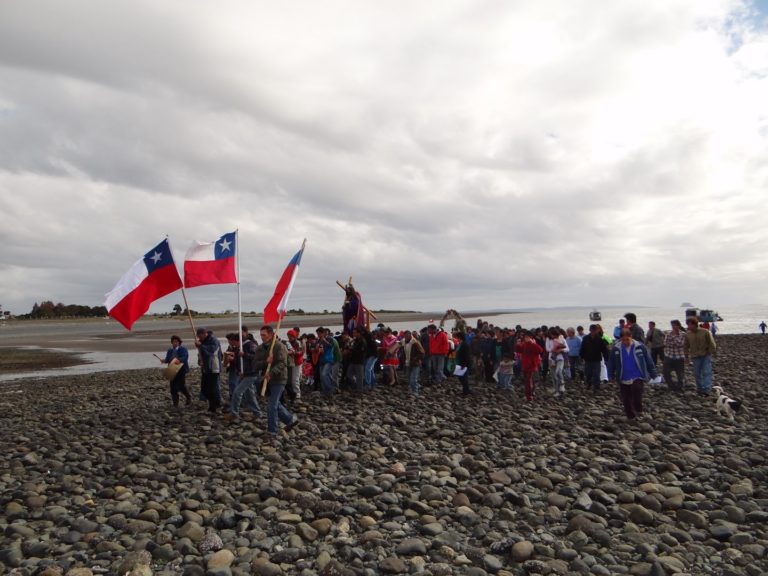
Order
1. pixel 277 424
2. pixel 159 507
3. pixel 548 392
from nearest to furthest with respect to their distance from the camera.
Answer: pixel 159 507, pixel 277 424, pixel 548 392

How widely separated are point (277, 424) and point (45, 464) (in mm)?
4489

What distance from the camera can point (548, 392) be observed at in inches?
686

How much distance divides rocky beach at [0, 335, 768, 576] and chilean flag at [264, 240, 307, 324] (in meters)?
2.76

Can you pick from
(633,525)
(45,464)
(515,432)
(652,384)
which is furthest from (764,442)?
(45,464)

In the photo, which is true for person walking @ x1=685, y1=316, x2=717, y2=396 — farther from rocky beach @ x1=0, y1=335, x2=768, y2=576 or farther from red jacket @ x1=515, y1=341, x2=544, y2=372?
red jacket @ x1=515, y1=341, x2=544, y2=372

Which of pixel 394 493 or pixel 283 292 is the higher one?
pixel 283 292

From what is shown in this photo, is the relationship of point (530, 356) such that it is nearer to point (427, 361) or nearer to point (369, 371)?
Result: point (427, 361)

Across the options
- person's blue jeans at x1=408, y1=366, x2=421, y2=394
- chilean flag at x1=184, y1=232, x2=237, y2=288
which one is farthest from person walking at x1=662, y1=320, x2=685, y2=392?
chilean flag at x1=184, y1=232, x2=237, y2=288

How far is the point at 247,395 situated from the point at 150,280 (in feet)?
13.1

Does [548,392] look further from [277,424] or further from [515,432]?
[277,424]

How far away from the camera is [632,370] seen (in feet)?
40.9

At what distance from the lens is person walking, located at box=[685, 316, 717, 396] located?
51.6 ft

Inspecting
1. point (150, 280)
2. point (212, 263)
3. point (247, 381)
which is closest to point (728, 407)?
point (247, 381)

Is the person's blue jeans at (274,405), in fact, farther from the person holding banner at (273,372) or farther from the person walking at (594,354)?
the person walking at (594,354)
